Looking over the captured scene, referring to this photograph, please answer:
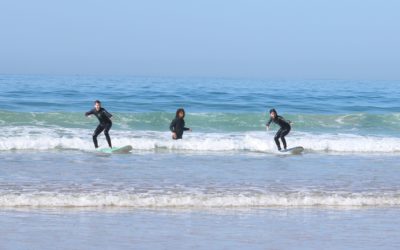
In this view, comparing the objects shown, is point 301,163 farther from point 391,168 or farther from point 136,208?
point 136,208

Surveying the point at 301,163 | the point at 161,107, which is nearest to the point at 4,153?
the point at 301,163

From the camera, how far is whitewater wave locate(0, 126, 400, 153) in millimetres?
23188

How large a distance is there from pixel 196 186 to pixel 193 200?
5.22 ft

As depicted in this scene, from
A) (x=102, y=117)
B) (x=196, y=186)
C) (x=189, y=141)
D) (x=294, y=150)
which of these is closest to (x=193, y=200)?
(x=196, y=186)

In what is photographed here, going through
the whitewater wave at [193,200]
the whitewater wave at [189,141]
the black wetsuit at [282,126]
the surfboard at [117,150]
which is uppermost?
the black wetsuit at [282,126]

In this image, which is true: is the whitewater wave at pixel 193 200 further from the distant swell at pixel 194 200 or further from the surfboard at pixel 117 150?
the surfboard at pixel 117 150

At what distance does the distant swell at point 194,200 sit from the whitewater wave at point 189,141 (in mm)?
9609

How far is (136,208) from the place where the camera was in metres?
12.5

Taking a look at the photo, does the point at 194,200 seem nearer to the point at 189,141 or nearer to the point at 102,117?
the point at 102,117

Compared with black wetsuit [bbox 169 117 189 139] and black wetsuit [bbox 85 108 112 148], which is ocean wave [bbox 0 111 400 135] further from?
black wetsuit [bbox 169 117 189 139]

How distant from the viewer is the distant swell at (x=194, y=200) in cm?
1264

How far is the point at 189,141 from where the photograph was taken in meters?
24.3

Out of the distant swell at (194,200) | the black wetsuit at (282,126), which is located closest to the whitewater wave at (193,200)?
the distant swell at (194,200)

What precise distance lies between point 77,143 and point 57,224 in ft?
42.2
